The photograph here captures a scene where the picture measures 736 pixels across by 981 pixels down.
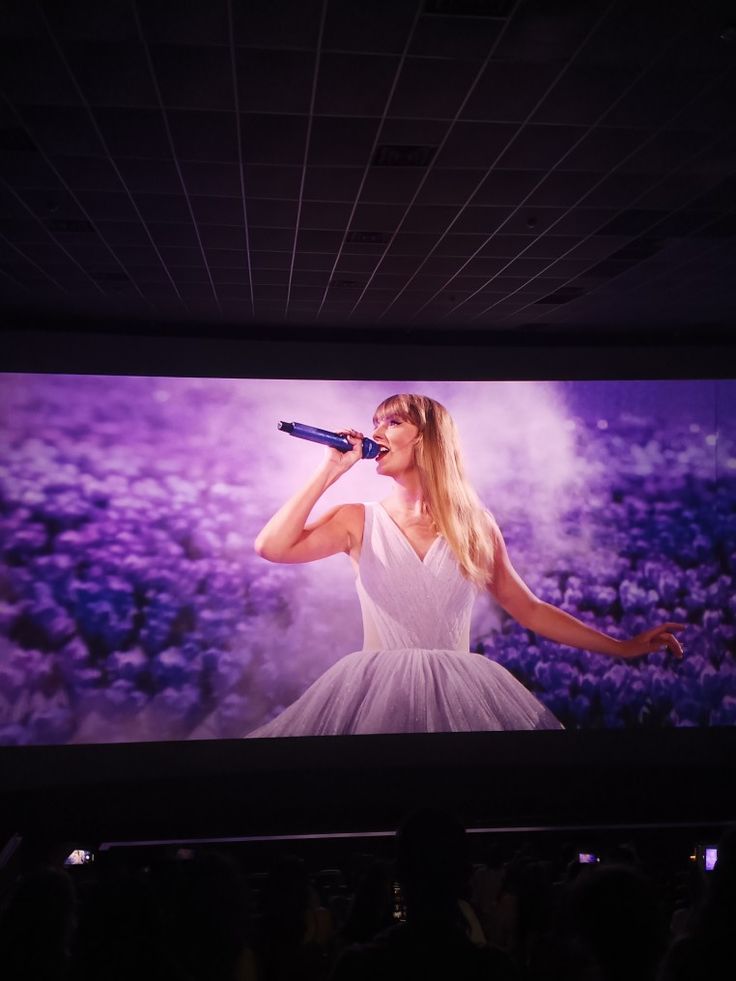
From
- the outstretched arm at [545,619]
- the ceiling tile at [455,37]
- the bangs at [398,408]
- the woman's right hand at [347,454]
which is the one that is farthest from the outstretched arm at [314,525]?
the ceiling tile at [455,37]

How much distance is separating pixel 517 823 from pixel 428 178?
5404 mm

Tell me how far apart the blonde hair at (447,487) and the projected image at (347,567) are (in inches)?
0.9

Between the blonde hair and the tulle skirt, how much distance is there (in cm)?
89

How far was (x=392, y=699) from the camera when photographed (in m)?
→ 7.80

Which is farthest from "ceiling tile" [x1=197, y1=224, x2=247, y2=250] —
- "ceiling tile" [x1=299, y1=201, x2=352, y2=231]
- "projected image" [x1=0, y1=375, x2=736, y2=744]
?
"projected image" [x1=0, y1=375, x2=736, y2=744]

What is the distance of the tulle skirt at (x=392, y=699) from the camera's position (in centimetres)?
778

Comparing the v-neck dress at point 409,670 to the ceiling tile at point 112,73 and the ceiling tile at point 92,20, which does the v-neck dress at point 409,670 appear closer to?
the ceiling tile at point 112,73

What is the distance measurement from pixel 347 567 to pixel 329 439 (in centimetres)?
114

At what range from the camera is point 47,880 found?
1.99 meters

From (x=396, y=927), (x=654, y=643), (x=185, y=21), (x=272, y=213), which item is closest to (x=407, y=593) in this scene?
(x=654, y=643)

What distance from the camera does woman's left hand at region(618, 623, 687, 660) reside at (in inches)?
327

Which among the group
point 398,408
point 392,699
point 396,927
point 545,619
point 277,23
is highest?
point 277,23

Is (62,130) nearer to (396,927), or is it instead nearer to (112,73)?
(112,73)

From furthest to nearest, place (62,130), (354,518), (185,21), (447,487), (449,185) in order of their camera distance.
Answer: (447,487), (354,518), (449,185), (62,130), (185,21)
